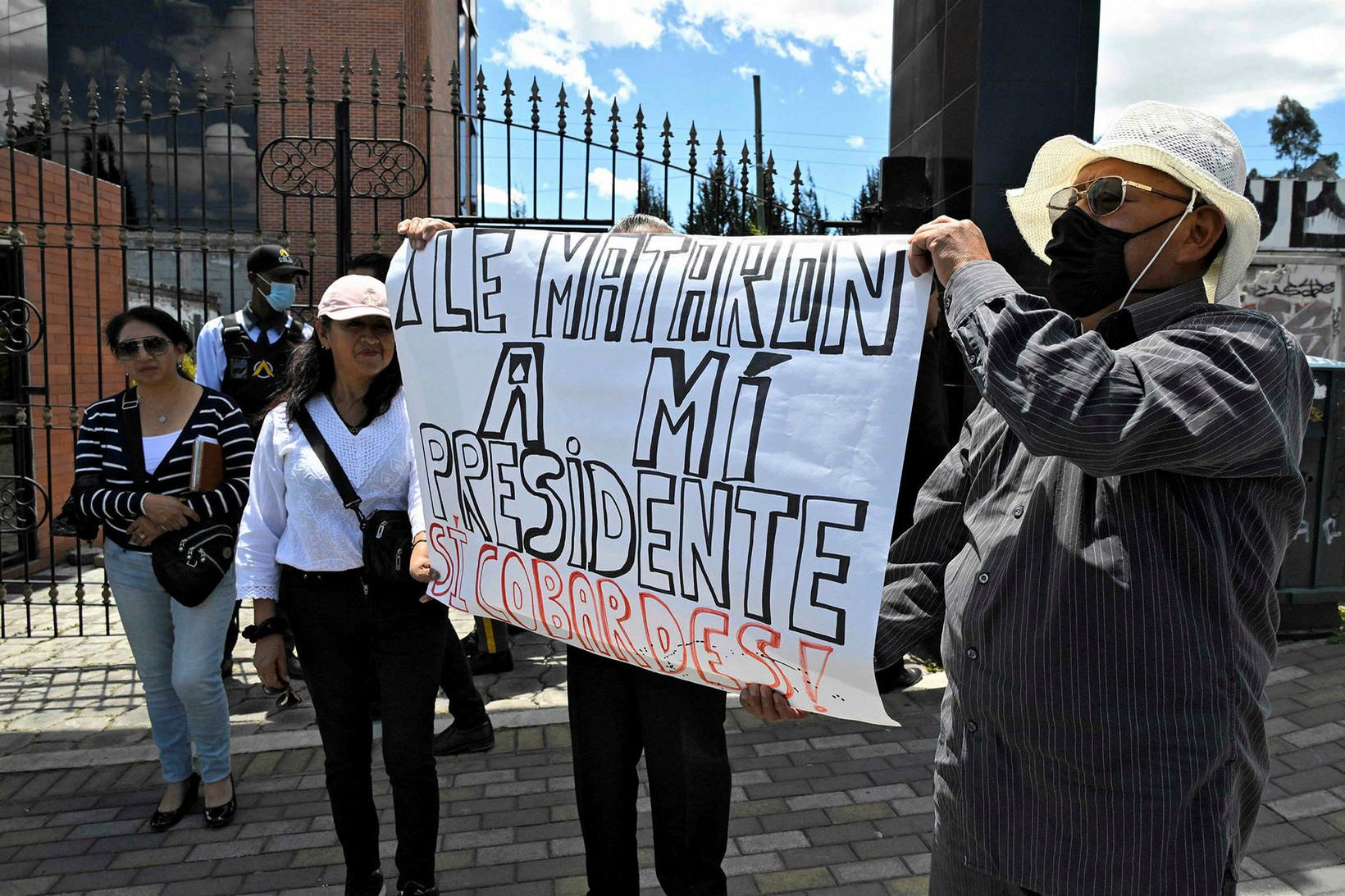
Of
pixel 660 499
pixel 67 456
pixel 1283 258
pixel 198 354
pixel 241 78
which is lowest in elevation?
pixel 67 456

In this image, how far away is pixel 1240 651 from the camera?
156 cm

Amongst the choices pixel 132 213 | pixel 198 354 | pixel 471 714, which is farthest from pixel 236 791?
pixel 132 213

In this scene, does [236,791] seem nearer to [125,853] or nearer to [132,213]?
[125,853]

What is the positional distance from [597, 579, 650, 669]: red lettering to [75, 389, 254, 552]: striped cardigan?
2.12 metres

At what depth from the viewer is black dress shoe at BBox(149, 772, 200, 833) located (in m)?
3.78

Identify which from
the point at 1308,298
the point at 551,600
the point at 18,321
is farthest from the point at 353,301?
the point at 1308,298

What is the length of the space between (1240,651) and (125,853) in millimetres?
3810

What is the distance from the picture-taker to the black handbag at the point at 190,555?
3.63 m

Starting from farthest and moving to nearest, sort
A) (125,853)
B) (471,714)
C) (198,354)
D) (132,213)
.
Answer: (132,213) < (198,354) < (471,714) < (125,853)

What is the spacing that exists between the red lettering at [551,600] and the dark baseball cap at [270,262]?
3407 mm

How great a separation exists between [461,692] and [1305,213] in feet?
33.7

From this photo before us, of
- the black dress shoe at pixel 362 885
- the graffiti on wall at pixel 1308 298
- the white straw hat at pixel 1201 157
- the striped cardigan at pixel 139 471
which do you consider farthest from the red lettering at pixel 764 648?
the graffiti on wall at pixel 1308 298

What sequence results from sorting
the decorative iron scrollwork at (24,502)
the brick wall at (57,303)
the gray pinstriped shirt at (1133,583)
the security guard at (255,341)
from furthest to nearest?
the brick wall at (57,303), the decorative iron scrollwork at (24,502), the security guard at (255,341), the gray pinstriped shirt at (1133,583)

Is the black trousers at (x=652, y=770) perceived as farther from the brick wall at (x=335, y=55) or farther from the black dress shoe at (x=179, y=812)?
the brick wall at (x=335, y=55)
